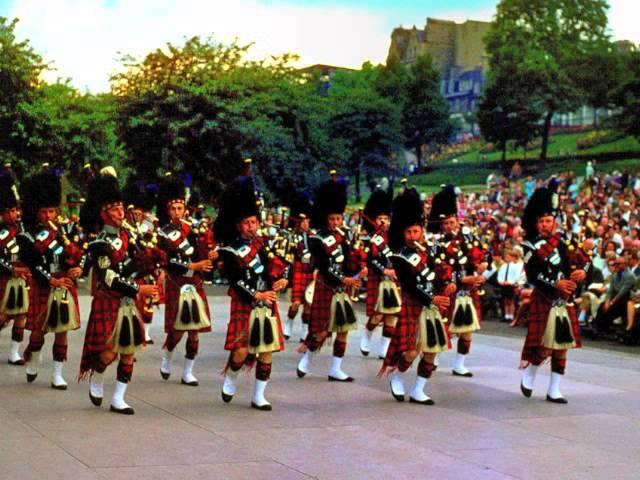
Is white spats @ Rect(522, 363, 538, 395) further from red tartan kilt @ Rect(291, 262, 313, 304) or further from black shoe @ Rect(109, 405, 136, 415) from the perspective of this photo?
red tartan kilt @ Rect(291, 262, 313, 304)

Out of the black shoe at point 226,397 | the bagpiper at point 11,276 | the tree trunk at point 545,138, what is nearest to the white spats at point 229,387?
the black shoe at point 226,397

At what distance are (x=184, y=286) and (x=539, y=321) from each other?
372cm

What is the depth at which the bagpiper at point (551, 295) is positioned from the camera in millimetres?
11117

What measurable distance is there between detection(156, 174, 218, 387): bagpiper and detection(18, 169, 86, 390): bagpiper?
3.52 feet

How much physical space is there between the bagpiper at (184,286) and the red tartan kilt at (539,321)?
129 inches

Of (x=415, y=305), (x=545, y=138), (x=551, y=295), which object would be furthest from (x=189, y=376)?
(x=545, y=138)

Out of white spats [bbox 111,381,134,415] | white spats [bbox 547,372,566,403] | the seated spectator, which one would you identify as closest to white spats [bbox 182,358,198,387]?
white spats [bbox 111,381,134,415]

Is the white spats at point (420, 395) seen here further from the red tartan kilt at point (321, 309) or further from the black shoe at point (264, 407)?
the red tartan kilt at point (321, 309)

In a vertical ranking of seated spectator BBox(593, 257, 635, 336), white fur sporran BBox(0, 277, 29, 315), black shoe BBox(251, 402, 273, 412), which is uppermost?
seated spectator BBox(593, 257, 635, 336)

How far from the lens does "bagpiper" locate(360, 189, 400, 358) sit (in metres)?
14.1

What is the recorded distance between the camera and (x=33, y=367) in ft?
39.1

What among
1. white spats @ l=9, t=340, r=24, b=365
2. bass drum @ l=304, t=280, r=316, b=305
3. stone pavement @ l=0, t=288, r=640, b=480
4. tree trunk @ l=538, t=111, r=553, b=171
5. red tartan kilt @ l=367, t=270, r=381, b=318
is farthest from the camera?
tree trunk @ l=538, t=111, r=553, b=171

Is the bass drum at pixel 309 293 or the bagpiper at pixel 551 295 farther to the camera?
the bass drum at pixel 309 293

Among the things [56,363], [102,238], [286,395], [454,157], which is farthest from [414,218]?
[454,157]
